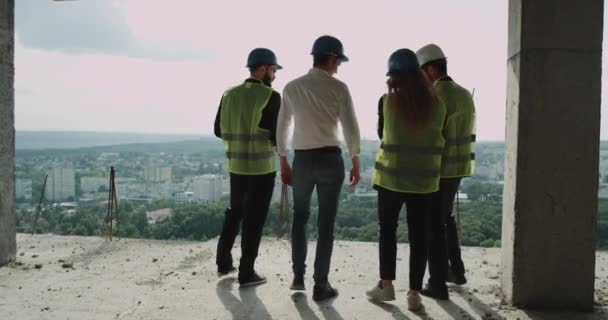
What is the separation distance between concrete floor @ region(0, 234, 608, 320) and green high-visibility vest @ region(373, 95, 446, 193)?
35.1 inches

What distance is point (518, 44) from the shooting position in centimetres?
364

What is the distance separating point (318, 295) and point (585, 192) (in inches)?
77.4

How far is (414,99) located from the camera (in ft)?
11.1

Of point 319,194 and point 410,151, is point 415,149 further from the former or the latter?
point 319,194

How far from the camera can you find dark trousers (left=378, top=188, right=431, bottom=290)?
11.5 ft

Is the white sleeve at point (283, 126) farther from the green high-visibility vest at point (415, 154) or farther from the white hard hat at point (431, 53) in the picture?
the white hard hat at point (431, 53)

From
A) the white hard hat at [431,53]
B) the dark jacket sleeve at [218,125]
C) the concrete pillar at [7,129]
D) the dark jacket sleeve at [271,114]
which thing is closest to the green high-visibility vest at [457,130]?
the white hard hat at [431,53]

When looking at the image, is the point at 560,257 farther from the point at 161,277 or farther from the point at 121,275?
the point at 121,275

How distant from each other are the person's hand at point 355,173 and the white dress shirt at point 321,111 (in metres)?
0.04

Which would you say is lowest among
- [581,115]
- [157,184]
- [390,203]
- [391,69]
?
[157,184]

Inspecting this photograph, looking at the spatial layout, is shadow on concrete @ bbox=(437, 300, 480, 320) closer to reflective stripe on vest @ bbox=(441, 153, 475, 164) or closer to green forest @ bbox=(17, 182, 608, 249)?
green forest @ bbox=(17, 182, 608, 249)

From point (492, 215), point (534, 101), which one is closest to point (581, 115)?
point (534, 101)

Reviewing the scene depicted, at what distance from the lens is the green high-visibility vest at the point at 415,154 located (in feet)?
11.3

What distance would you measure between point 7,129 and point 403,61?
3.76m
